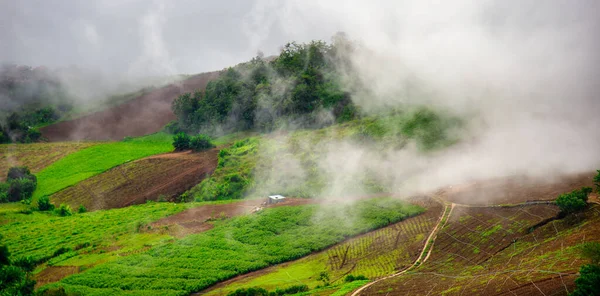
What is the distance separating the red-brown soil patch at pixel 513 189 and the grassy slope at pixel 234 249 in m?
4.65

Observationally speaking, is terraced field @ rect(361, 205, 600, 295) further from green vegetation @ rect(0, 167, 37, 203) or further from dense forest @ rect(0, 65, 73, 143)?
dense forest @ rect(0, 65, 73, 143)

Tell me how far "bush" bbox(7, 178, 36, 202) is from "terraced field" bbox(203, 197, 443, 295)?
40.6 meters

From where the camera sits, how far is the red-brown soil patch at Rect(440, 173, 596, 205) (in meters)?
40.3

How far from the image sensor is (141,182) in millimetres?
65125

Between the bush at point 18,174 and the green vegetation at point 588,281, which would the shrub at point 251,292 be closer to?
the green vegetation at point 588,281

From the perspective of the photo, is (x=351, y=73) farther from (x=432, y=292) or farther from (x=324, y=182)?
(x=432, y=292)

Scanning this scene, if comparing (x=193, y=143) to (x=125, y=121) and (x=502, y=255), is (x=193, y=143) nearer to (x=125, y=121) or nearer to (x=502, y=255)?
(x=125, y=121)

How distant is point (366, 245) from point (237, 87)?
52.5 metres

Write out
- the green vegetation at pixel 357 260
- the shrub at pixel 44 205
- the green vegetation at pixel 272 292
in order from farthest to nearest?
the shrub at pixel 44 205 < the green vegetation at pixel 357 260 < the green vegetation at pixel 272 292

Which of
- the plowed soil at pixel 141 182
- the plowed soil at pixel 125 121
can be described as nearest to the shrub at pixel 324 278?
the plowed soil at pixel 141 182

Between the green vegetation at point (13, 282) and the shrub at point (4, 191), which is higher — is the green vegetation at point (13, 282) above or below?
below

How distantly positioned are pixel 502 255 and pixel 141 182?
155ft

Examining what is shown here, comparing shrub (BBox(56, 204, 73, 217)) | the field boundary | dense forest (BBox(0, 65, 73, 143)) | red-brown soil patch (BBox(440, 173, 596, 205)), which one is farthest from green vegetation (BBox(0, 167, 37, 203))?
red-brown soil patch (BBox(440, 173, 596, 205))

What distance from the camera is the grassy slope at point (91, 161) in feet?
223
